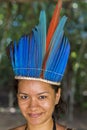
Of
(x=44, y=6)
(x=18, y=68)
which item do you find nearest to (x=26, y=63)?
(x=18, y=68)

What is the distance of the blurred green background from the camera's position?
466 centimetres

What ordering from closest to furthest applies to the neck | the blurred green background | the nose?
the nose → the neck → the blurred green background

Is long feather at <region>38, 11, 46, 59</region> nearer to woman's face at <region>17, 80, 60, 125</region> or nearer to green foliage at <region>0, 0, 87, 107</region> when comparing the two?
woman's face at <region>17, 80, 60, 125</region>

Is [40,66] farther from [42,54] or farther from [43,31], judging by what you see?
[43,31]

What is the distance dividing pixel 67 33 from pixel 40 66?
290 cm

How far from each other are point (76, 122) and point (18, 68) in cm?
401

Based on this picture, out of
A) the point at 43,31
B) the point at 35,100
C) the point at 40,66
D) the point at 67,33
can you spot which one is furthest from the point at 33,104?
the point at 67,33

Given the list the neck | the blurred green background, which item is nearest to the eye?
the neck

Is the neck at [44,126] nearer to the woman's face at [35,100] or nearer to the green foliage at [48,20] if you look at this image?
the woman's face at [35,100]

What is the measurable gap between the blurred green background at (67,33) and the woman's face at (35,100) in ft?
6.99

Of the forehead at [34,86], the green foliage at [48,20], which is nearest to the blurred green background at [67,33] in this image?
the green foliage at [48,20]

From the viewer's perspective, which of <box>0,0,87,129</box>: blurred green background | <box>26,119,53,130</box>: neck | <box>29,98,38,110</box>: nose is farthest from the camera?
<box>0,0,87,129</box>: blurred green background

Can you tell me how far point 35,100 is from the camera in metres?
1.89

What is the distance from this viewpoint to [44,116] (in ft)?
6.35
